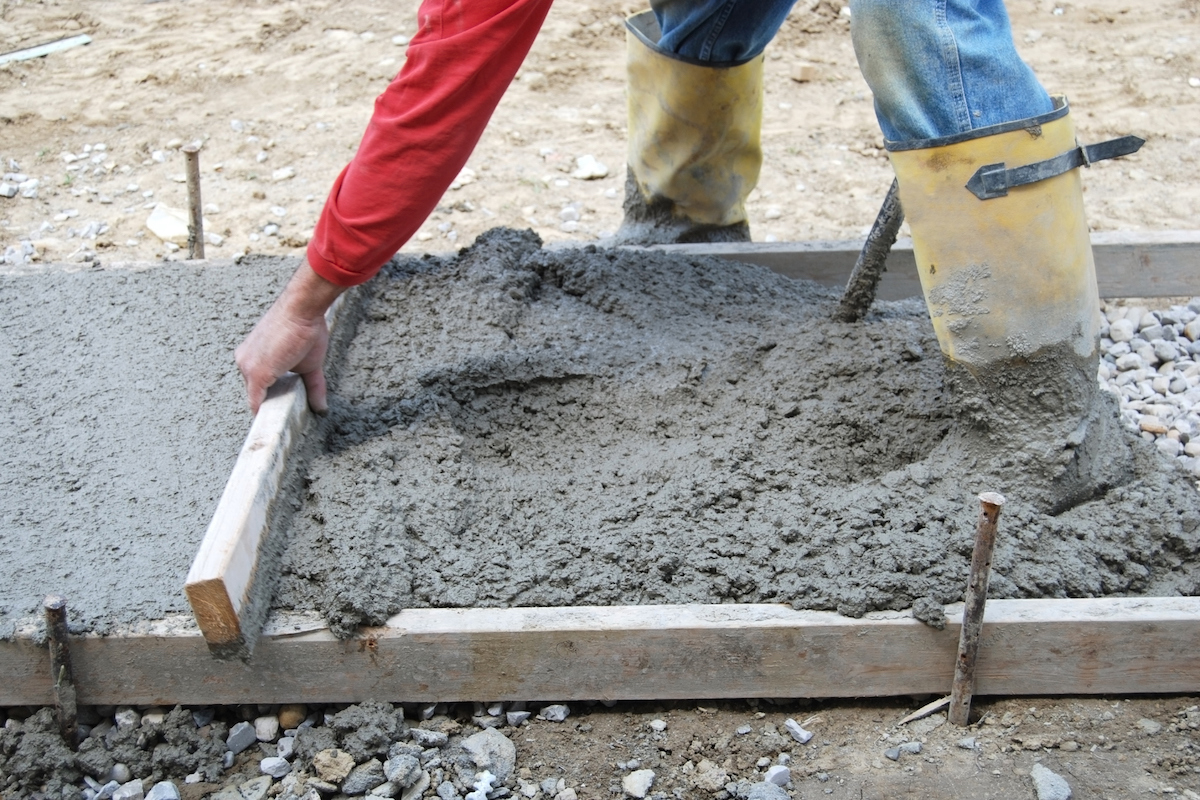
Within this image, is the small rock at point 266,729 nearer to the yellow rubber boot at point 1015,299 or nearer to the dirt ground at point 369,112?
the yellow rubber boot at point 1015,299

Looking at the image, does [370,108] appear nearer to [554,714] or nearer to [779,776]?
[554,714]

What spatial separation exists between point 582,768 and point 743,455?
786 mm

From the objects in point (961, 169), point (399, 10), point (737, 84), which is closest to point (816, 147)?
point (737, 84)

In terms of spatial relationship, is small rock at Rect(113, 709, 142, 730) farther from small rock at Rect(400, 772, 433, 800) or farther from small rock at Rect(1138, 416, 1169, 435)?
small rock at Rect(1138, 416, 1169, 435)

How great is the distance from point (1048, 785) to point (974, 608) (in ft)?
1.08

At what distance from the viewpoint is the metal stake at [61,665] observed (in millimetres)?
1851

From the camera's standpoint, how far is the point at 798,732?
1987 mm

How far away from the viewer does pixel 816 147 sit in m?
5.18

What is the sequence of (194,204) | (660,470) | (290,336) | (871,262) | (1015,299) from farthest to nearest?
(194,204), (871,262), (660,470), (290,336), (1015,299)

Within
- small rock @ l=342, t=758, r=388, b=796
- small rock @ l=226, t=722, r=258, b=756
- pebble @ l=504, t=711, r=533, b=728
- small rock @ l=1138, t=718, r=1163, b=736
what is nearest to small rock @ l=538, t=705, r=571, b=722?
pebble @ l=504, t=711, r=533, b=728

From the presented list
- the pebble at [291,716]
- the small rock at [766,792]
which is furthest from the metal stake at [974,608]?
the pebble at [291,716]

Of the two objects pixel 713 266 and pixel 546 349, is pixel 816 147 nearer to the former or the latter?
pixel 713 266

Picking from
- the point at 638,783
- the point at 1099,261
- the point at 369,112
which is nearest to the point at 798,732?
the point at 638,783

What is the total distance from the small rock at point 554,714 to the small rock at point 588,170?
128 inches
